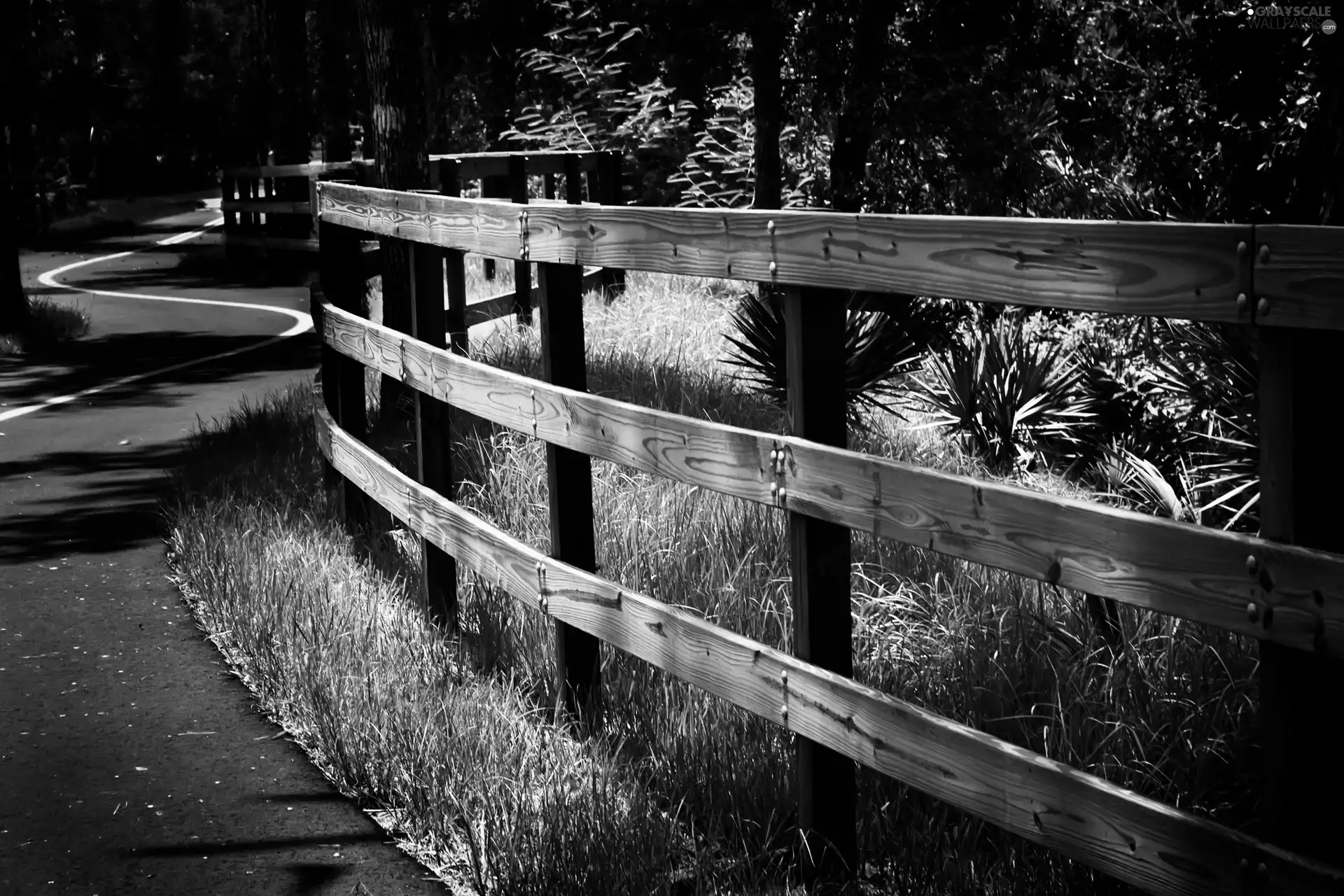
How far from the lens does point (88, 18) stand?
46.3m

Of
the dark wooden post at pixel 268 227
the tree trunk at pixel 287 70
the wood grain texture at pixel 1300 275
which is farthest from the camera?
the tree trunk at pixel 287 70

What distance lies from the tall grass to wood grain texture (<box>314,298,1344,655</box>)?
0.84 metres

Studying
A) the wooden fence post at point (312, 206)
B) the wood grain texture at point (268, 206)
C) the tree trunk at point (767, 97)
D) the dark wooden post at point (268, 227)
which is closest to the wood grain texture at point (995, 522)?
the tree trunk at point (767, 97)

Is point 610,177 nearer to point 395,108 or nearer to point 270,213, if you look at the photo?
point 395,108

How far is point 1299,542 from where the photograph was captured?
7.59 ft

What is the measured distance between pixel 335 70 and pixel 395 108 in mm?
29689

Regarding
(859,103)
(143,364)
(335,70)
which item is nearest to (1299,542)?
(859,103)

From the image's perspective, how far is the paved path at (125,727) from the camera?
4.08m

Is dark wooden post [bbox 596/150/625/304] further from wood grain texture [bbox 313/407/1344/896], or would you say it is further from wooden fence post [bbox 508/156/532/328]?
wood grain texture [bbox 313/407/1344/896]

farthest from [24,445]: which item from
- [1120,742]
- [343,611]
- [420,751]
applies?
[1120,742]

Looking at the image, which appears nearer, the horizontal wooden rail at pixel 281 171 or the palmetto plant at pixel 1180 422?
the palmetto plant at pixel 1180 422

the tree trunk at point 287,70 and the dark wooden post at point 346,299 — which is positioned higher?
the tree trunk at point 287,70

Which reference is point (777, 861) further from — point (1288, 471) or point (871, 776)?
point (1288, 471)

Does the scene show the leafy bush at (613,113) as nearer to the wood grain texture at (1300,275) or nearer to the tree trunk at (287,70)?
the tree trunk at (287,70)
